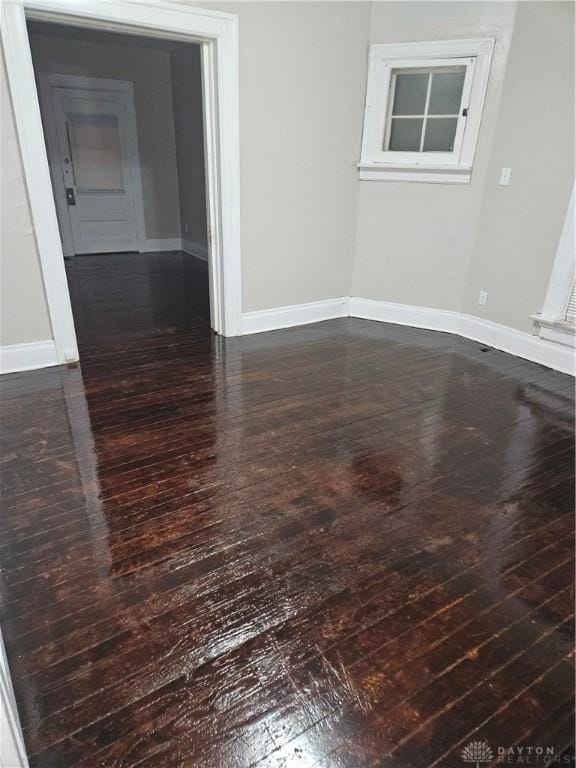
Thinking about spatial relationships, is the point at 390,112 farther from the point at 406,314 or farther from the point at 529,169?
the point at 406,314

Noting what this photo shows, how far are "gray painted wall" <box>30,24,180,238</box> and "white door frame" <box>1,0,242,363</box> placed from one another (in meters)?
3.67

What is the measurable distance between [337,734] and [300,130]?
382 centimetres

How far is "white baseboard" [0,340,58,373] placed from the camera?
3.15 meters

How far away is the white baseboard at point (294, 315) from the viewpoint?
13.3 feet

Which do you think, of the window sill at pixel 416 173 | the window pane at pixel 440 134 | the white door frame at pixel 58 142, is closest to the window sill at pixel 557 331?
the window sill at pixel 416 173

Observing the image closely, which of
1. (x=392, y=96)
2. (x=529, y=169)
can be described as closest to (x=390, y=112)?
(x=392, y=96)

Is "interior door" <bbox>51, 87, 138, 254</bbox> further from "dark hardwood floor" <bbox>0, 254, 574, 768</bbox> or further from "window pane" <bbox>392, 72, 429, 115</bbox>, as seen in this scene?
"dark hardwood floor" <bbox>0, 254, 574, 768</bbox>

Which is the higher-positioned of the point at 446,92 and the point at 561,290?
the point at 446,92

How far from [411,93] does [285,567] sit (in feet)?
12.4

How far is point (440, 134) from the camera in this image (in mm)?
3793

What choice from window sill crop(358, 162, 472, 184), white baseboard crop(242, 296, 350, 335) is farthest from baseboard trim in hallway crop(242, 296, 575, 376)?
window sill crop(358, 162, 472, 184)

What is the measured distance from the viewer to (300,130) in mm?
3723

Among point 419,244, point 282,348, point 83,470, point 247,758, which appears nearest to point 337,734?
point 247,758

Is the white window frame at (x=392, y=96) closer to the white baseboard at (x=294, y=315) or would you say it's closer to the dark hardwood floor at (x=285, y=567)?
the white baseboard at (x=294, y=315)
